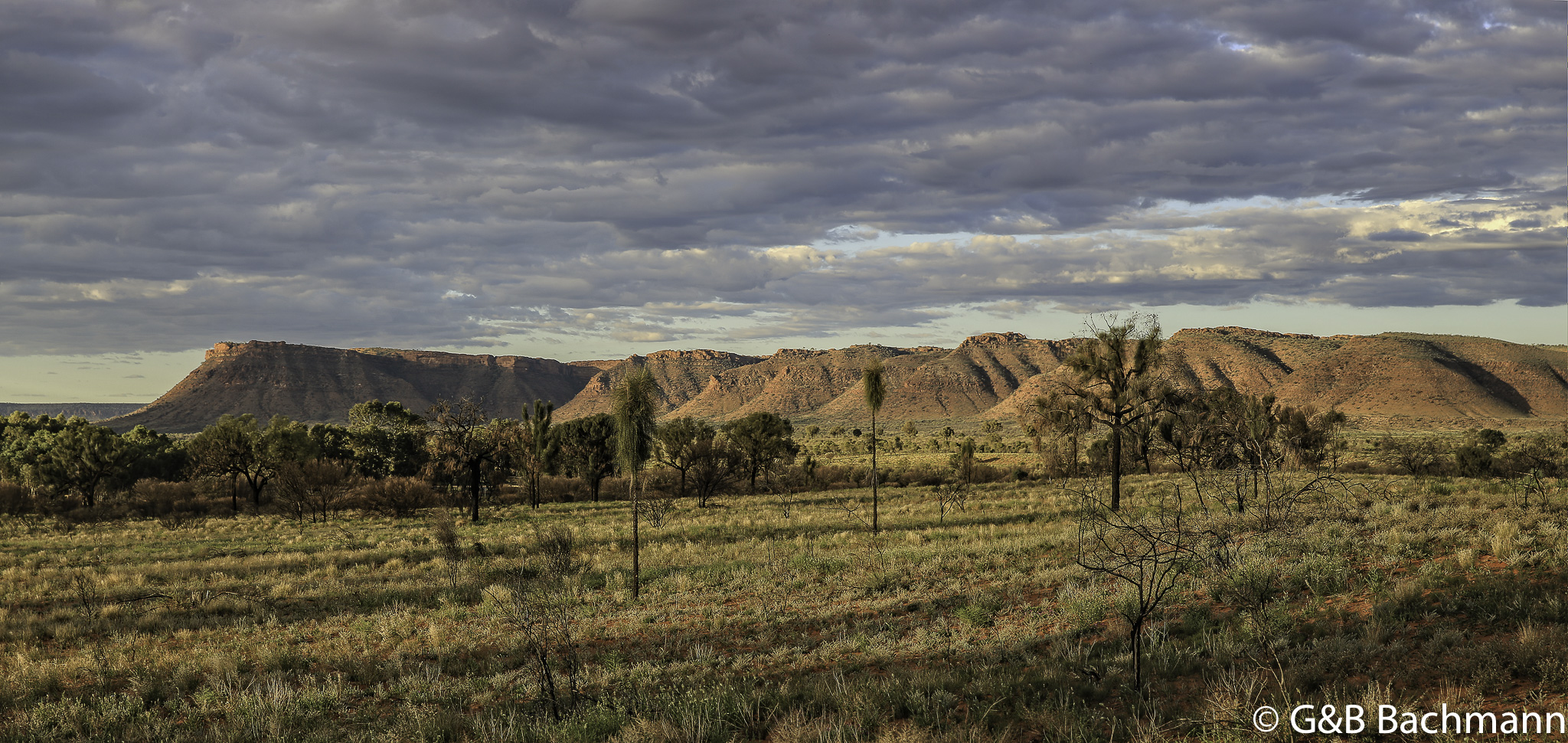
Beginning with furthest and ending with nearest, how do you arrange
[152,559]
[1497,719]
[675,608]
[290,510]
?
[290,510]
[152,559]
[675,608]
[1497,719]

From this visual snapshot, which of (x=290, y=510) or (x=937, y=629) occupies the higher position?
(x=937, y=629)

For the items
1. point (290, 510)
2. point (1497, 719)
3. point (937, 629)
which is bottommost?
point (290, 510)

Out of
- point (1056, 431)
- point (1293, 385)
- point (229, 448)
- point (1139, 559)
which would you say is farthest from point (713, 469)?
point (1293, 385)

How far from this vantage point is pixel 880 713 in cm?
737

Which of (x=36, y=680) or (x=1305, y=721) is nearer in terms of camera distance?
(x=1305, y=721)

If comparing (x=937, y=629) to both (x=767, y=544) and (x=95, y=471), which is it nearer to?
(x=767, y=544)

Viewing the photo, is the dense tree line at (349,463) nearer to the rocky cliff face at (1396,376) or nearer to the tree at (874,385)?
the tree at (874,385)

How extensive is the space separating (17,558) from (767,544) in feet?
81.9

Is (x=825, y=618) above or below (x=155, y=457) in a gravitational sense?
above

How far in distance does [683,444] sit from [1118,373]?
2775 cm

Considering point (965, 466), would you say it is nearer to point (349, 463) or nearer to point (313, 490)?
point (313, 490)

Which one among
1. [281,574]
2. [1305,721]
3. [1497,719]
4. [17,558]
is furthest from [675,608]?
[17,558]

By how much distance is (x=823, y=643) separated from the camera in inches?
431

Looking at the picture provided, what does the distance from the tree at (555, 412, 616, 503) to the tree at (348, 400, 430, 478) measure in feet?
34.6
